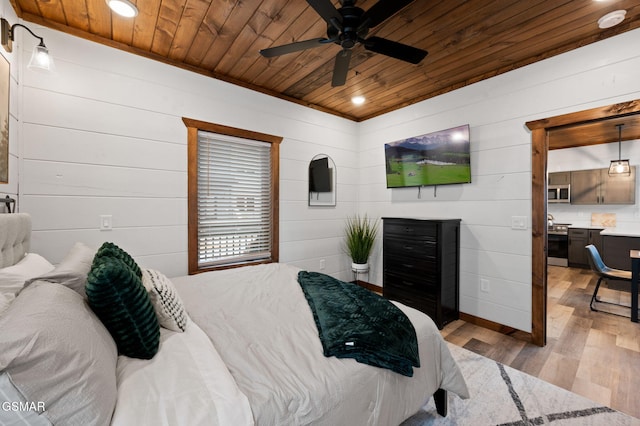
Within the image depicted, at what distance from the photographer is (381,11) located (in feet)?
5.23

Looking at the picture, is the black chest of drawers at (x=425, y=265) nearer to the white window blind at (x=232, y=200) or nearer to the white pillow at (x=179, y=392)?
the white window blind at (x=232, y=200)

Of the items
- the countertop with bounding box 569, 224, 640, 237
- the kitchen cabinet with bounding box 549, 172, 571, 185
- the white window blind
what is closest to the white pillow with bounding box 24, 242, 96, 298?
the white window blind

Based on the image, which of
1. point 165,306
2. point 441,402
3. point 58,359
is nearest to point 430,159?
point 441,402

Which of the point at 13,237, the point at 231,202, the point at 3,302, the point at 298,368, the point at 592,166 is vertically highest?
the point at 592,166

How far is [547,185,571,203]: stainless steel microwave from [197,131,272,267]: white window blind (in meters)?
5.97

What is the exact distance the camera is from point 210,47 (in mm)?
2508

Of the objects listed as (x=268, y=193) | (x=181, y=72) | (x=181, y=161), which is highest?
(x=181, y=72)

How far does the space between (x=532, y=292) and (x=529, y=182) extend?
1.06 metres

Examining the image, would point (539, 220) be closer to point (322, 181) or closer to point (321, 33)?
point (322, 181)

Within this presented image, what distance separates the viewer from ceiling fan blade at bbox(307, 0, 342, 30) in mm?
1540

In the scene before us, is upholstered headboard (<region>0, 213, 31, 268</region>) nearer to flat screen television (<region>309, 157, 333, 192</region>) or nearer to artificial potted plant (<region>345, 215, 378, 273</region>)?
flat screen television (<region>309, 157, 333, 192</region>)

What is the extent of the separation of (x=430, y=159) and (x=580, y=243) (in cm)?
455

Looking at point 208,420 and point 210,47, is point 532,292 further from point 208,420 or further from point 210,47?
point 210,47

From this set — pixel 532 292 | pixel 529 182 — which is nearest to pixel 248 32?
pixel 529 182
